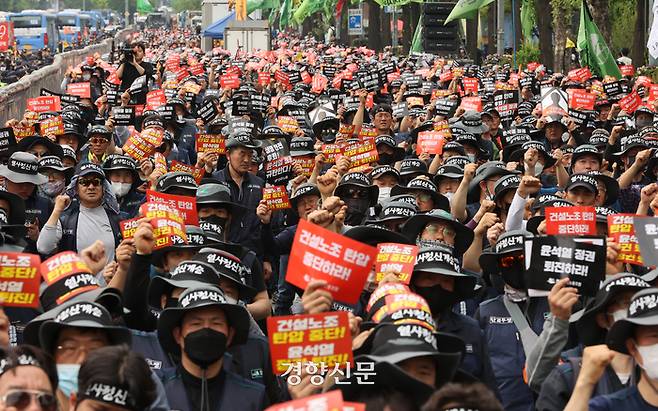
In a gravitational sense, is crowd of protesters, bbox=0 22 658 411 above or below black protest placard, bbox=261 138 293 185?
below

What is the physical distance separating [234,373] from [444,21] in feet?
89.4

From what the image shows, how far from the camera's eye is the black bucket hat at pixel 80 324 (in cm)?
603

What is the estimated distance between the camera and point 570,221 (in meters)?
8.49

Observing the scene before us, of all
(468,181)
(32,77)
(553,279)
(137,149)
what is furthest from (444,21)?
(553,279)

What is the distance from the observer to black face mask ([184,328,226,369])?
20.3 ft

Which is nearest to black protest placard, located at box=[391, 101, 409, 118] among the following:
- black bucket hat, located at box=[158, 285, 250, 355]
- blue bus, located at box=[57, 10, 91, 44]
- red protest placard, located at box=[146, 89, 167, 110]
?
red protest placard, located at box=[146, 89, 167, 110]

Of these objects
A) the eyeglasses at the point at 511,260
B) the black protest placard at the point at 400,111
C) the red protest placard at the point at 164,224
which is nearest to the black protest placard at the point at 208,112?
the black protest placard at the point at 400,111

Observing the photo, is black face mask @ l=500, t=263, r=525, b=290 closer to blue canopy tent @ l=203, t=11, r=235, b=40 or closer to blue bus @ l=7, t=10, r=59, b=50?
blue canopy tent @ l=203, t=11, r=235, b=40

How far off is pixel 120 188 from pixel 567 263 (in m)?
5.94

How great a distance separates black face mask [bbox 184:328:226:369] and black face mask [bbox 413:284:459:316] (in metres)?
1.55

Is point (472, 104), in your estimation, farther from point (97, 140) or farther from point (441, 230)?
point (441, 230)

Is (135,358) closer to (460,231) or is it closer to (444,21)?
(460,231)

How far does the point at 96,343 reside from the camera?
6.08 m

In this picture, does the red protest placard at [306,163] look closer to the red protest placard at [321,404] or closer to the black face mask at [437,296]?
the black face mask at [437,296]
